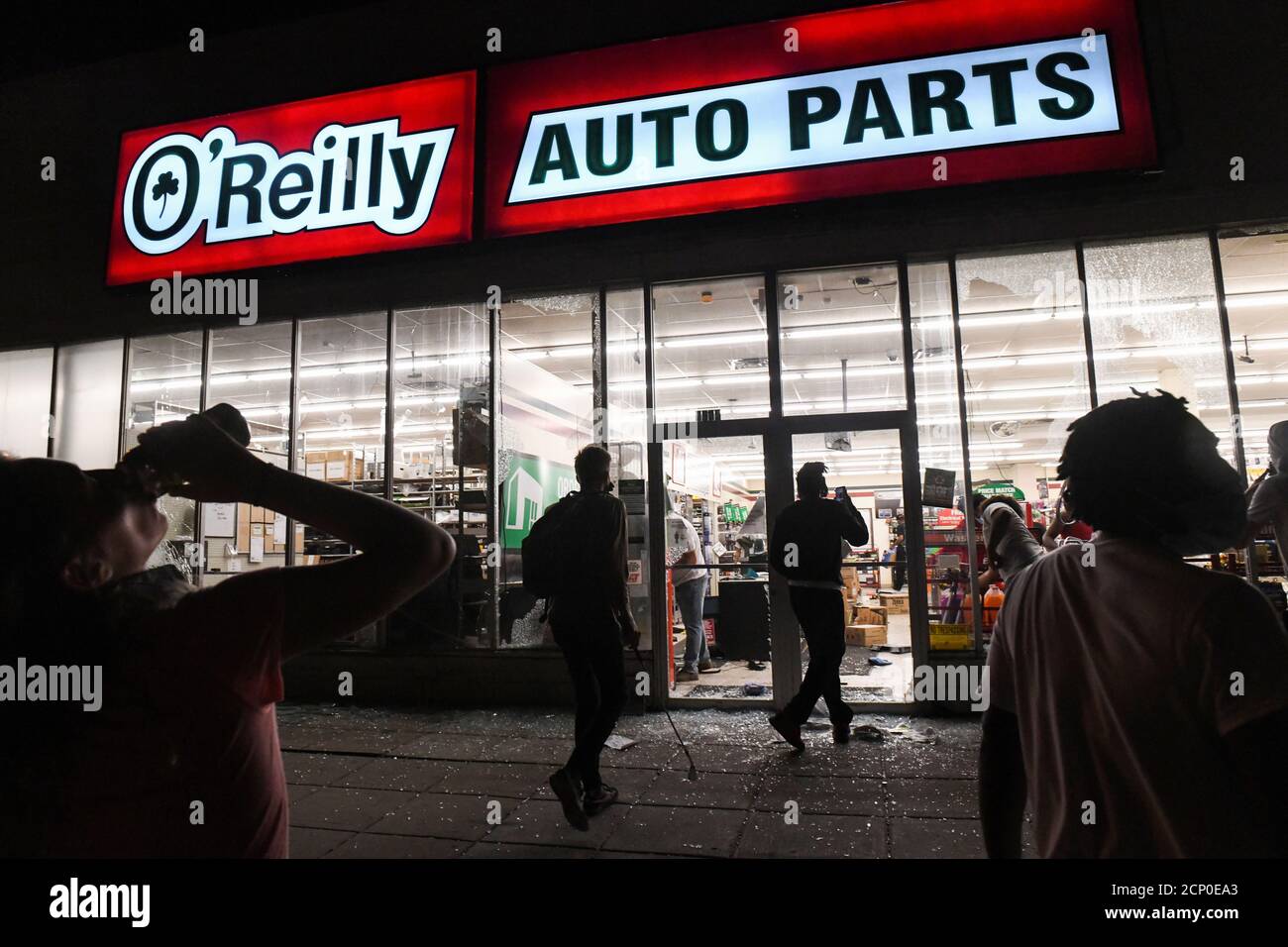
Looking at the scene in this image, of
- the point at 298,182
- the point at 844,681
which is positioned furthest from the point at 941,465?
the point at 298,182

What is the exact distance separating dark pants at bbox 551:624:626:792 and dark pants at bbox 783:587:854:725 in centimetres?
175

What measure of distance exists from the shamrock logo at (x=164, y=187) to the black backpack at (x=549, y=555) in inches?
269

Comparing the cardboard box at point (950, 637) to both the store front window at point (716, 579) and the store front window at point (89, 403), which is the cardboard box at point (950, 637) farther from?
the store front window at point (89, 403)

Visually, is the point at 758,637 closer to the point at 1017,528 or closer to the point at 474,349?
the point at 1017,528

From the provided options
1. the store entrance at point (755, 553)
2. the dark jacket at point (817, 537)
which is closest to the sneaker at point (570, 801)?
the dark jacket at point (817, 537)

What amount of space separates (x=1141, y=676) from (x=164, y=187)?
9.82 meters

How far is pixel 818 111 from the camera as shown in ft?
20.9

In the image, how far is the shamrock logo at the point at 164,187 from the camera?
7.86m

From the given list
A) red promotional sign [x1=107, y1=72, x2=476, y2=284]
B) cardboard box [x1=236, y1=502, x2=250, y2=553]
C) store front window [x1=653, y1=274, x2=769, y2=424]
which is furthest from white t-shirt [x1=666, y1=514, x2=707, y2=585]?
cardboard box [x1=236, y1=502, x2=250, y2=553]

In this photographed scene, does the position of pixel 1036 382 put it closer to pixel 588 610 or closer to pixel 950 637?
pixel 950 637

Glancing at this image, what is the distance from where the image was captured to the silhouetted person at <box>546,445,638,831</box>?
3994mm

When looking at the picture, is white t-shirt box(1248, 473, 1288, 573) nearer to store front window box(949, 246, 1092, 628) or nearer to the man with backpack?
store front window box(949, 246, 1092, 628)

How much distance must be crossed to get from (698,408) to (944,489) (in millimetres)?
2394
